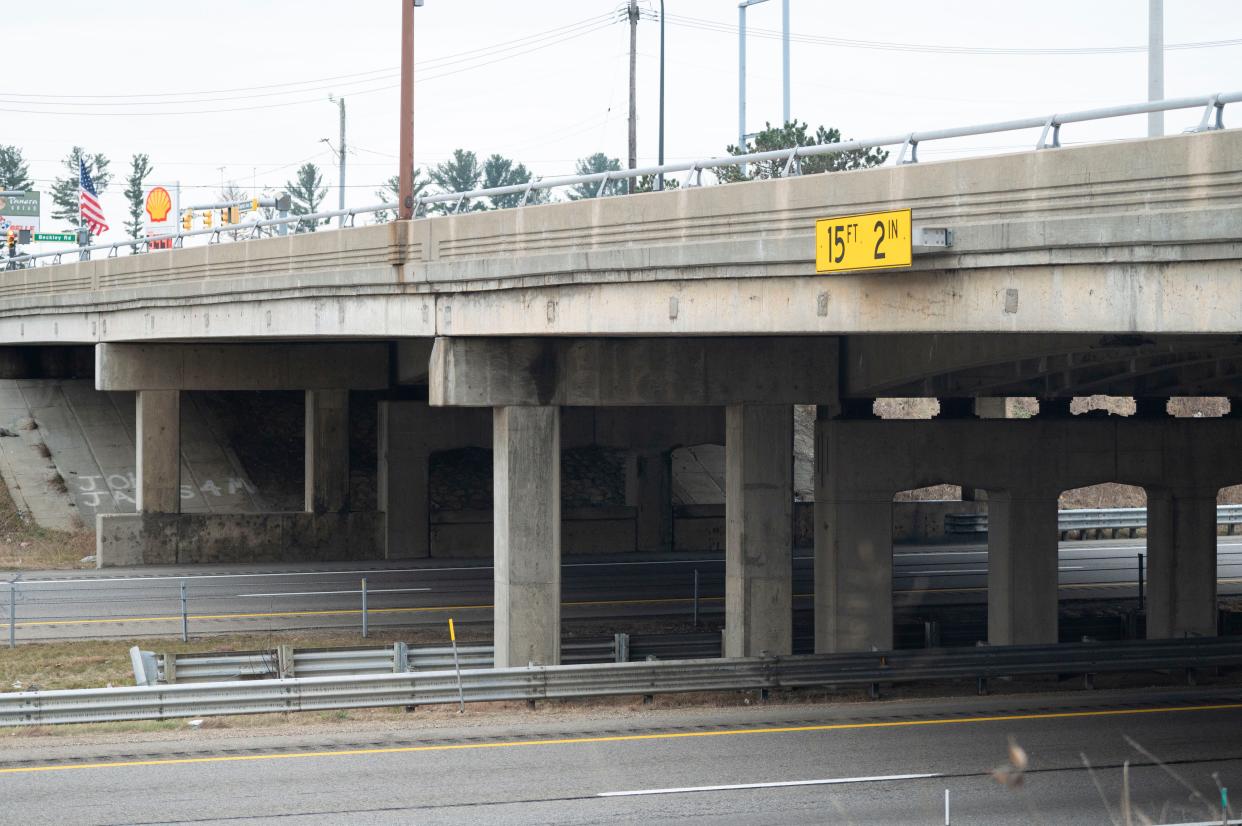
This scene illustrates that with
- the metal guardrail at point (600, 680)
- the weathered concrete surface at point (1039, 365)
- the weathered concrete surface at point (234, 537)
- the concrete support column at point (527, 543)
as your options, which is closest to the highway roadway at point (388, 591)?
the weathered concrete surface at point (234, 537)

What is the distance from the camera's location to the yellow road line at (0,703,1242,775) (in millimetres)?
17688

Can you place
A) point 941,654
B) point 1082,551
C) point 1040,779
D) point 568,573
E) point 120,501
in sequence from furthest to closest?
point 1082,551, point 120,501, point 568,573, point 941,654, point 1040,779

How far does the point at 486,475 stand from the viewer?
153ft

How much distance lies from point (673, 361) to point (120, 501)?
24.7m

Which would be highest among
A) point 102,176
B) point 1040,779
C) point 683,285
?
point 102,176

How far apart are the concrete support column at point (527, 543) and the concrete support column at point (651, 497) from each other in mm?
20749

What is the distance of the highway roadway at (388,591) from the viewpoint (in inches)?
1247

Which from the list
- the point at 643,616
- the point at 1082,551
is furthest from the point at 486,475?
the point at 1082,551

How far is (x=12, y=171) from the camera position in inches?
4685

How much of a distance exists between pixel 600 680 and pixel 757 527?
5594mm

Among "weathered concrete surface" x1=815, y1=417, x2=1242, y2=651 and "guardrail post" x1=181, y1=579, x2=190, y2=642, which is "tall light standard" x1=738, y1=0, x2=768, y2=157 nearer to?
"weathered concrete surface" x1=815, y1=417, x2=1242, y2=651

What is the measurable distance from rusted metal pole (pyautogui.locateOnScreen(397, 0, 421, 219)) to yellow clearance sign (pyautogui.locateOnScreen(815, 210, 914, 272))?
1027cm

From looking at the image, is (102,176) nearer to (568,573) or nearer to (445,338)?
(568,573)

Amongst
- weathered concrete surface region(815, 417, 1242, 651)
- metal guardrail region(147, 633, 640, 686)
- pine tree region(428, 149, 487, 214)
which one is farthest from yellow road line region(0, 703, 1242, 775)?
pine tree region(428, 149, 487, 214)
